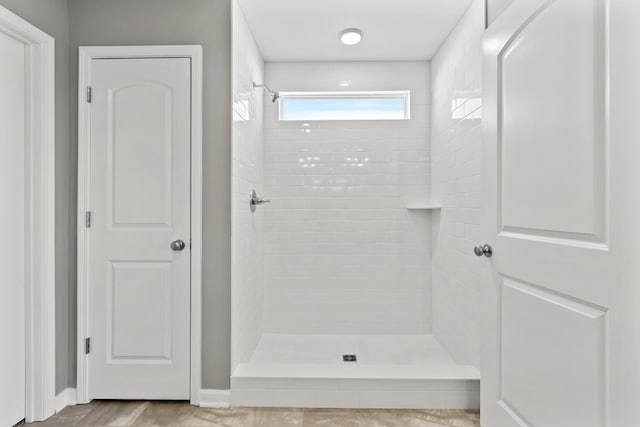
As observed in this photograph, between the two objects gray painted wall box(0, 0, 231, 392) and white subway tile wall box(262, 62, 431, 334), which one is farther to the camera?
white subway tile wall box(262, 62, 431, 334)

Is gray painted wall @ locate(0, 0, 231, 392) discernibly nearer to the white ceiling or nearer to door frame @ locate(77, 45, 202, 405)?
door frame @ locate(77, 45, 202, 405)

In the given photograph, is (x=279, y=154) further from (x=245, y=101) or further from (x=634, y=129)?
(x=634, y=129)

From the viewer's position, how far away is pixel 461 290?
9.12ft

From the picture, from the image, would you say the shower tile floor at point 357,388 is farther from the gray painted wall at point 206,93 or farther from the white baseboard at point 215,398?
the gray painted wall at point 206,93

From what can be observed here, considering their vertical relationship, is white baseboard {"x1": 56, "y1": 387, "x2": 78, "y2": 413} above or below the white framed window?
below

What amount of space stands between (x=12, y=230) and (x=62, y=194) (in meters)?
0.33

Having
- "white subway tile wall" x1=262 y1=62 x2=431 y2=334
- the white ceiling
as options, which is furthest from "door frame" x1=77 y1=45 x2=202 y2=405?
"white subway tile wall" x1=262 y1=62 x2=431 y2=334

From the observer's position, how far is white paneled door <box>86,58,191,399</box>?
2.40 meters

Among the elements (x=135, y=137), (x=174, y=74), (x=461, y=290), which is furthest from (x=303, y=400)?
(x=174, y=74)

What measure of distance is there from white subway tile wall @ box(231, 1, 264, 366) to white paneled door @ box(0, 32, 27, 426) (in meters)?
1.04

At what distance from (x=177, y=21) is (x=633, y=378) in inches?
100

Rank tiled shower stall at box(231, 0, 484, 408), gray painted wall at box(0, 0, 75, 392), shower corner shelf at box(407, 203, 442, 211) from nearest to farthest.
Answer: gray painted wall at box(0, 0, 75, 392)
shower corner shelf at box(407, 203, 442, 211)
tiled shower stall at box(231, 0, 484, 408)

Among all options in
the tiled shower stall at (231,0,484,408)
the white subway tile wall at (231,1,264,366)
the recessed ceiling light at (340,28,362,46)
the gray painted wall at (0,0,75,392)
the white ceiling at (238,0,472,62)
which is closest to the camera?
the gray painted wall at (0,0,75,392)

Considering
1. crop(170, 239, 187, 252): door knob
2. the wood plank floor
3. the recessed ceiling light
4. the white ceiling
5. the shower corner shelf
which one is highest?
the white ceiling
